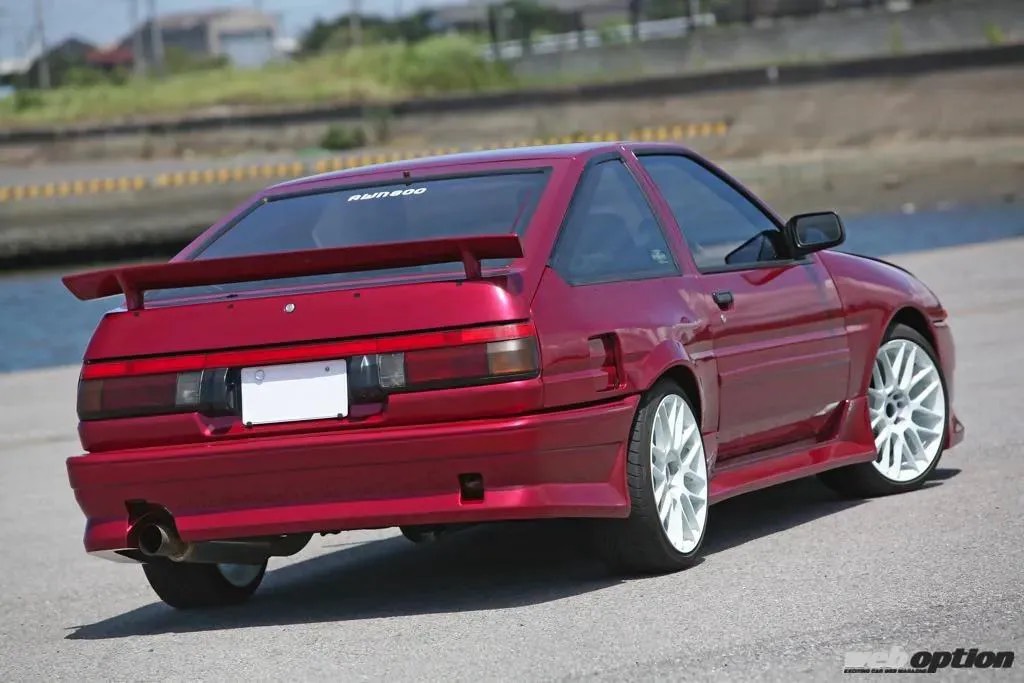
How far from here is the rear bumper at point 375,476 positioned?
581cm

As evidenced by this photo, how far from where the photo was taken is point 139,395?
6105 millimetres

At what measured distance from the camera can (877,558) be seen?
642 centimetres

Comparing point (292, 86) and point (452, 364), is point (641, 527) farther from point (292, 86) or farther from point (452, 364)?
point (292, 86)

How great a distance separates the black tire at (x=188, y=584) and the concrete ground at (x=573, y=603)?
0.23 ft

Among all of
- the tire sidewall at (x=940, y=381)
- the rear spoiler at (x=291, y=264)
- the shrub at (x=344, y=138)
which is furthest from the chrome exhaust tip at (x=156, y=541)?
the shrub at (x=344, y=138)

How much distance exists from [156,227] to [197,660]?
4737 centimetres

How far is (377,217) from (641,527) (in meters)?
1.45

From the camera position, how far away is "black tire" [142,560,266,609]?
6.71 meters

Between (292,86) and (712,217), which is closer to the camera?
(712,217)

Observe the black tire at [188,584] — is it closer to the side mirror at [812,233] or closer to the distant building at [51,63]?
the side mirror at [812,233]

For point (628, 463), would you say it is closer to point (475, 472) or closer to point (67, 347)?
point (475, 472)

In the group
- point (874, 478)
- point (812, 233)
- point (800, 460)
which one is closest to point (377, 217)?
point (812, 233)

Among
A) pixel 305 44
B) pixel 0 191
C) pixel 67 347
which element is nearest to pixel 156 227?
pixel 0 191

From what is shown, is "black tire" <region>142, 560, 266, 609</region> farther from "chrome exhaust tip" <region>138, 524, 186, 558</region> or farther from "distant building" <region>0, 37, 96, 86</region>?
"distant building" <region>0, 37, 96, 86</region>
